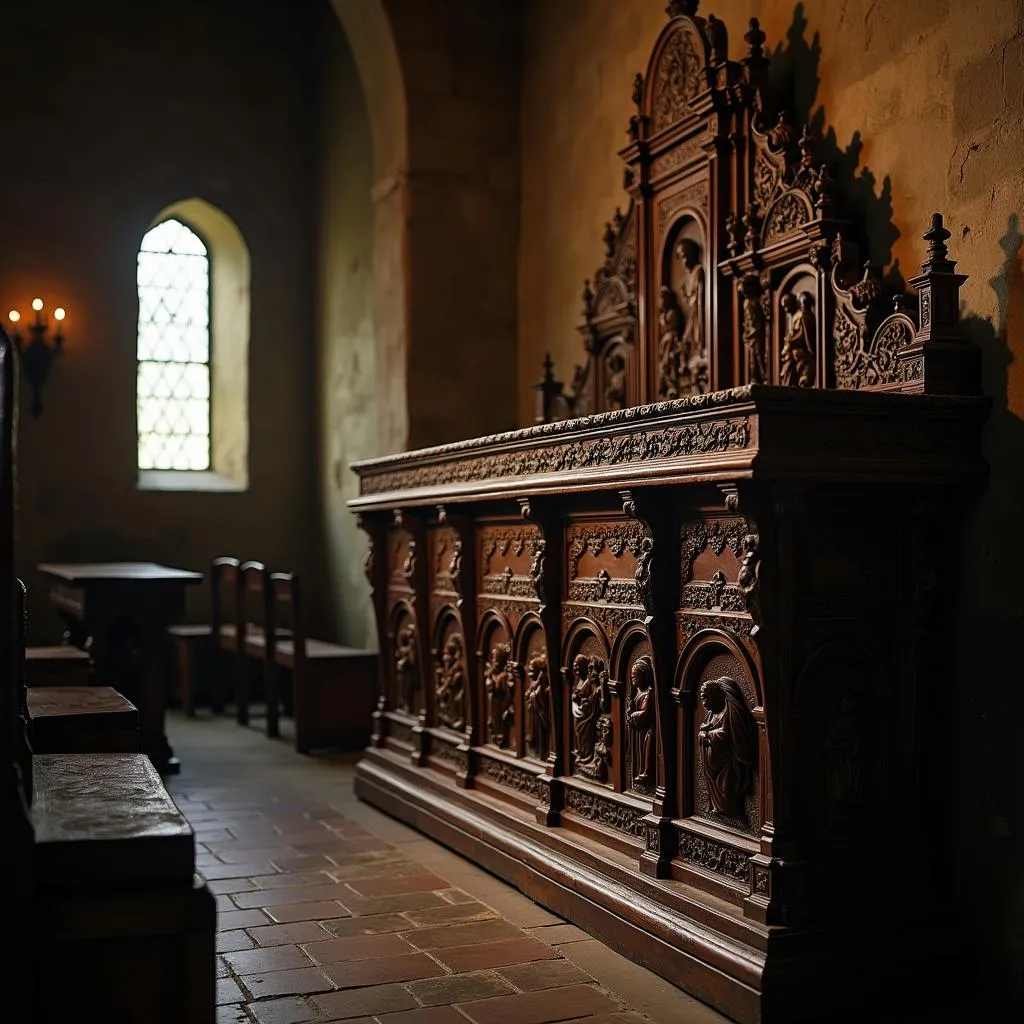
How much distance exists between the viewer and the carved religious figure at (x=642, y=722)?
376 centimetres

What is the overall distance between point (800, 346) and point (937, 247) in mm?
871

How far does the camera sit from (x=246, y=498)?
397 inches

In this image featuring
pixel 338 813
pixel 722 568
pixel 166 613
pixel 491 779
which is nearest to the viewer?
pixel 722 568

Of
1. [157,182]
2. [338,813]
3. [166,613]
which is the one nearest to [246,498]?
[157,182]

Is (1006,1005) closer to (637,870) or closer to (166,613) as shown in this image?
(637,870)

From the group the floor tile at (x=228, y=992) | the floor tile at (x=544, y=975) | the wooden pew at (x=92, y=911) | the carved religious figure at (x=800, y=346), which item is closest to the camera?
the wooden pew at (x=92, y=911)

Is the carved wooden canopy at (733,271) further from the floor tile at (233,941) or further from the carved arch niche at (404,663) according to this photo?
the floor tile at (233,941)

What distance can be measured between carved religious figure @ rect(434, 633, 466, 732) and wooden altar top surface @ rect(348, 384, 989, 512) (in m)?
1.50

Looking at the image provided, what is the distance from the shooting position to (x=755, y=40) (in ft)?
15.2

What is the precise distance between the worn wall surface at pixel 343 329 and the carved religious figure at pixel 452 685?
329cm

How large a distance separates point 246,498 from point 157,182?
2.47 m

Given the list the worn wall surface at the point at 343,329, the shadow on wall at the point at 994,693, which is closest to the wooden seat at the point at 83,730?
the shadow on wall at the point at 994,693

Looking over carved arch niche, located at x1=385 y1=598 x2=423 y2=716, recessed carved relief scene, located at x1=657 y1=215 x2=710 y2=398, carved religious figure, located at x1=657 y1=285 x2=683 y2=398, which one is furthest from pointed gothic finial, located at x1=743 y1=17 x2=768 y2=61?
carved arch niche, located at x1=385 y1=598 x2=423 y2=716

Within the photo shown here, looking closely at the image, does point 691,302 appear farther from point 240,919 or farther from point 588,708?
point 240,919
